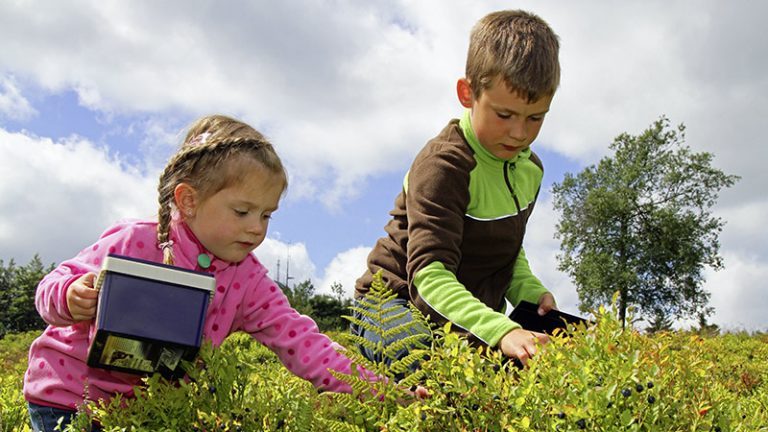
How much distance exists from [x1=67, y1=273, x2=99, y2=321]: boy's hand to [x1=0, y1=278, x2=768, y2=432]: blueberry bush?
453mm

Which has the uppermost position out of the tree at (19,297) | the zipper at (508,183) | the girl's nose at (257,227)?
the tree at (19,297)

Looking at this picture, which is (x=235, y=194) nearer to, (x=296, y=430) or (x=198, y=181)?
(x=198, y=181)

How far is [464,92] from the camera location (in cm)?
389

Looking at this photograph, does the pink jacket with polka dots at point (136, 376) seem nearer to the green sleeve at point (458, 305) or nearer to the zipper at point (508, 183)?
the green sleeve at point (458, 305)

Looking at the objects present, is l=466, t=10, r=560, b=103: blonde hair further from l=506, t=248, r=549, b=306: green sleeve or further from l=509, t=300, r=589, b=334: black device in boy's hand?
l=506, t=248, r=549, b=306: green sleeve

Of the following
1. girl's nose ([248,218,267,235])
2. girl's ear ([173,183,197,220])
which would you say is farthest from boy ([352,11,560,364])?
girl's ear ([173,183,197,220])

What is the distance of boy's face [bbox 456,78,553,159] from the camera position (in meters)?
3.58

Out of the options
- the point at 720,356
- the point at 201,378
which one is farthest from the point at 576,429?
the point at 720,356

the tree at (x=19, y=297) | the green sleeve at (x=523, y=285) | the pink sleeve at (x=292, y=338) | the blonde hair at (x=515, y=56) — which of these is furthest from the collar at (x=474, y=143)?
the tree at (x=19, y=297)

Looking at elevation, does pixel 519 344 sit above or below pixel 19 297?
below

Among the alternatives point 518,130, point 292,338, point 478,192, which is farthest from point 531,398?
point 478,192

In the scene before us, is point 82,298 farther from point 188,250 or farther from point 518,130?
point 518,130

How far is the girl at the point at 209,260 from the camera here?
305 centimetres

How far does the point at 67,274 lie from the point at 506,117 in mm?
2169
